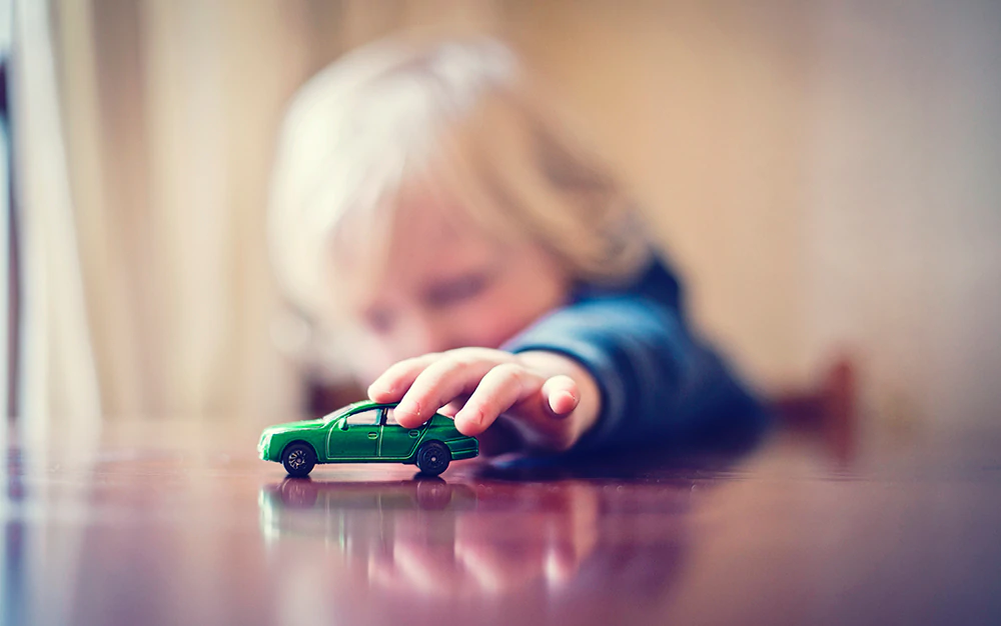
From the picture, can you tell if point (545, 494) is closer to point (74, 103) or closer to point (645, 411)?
point (645, 411)

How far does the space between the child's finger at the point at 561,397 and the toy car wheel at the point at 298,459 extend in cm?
15

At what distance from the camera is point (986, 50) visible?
6.31ft

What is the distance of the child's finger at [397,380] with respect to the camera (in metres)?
0.47

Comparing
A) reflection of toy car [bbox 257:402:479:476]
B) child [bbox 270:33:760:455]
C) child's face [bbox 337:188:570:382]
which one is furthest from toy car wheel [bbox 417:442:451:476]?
child's face [bbox 337:188:570:382]

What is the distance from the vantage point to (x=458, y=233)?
51.4 inches

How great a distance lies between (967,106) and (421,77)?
1.43 metres

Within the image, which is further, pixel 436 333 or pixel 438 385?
pixel 436 333

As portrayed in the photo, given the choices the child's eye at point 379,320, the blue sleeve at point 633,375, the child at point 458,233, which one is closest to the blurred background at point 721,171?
the child at point 458,233

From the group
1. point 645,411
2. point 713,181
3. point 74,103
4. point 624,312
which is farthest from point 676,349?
point 74,103

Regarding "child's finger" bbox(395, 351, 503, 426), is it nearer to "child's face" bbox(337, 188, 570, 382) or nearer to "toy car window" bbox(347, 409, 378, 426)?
"toy car window" bbox(347, 409, 378, 426)

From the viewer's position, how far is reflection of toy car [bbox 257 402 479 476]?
473 millimetres

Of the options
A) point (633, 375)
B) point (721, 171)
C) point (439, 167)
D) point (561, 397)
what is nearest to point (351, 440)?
point (561, 397)

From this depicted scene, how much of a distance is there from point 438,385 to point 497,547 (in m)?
0.19

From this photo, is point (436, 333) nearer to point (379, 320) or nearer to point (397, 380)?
point (379, 320)
